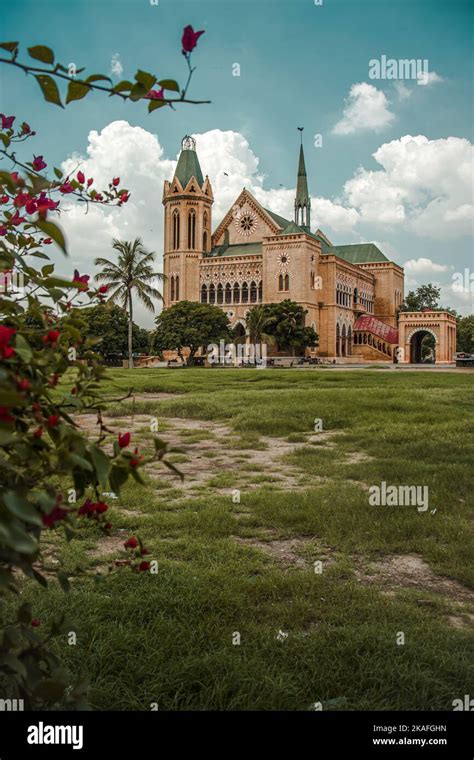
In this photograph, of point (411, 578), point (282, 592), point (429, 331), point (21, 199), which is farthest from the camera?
point (429, 331)

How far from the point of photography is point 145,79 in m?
1.52

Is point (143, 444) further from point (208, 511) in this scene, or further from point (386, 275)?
point (386, 275)

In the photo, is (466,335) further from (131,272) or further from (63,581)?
(63,581)

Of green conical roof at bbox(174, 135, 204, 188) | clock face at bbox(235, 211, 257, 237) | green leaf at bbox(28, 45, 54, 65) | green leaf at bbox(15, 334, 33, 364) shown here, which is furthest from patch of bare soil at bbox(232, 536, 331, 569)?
clock face at bbox(235, 211, 257, 237)

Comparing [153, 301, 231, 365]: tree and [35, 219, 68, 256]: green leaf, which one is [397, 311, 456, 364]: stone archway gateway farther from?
[35, 219, 68, 256]: green leaf

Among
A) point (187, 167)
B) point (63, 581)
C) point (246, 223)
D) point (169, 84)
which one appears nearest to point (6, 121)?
point (169, 84)

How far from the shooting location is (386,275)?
2936 inches

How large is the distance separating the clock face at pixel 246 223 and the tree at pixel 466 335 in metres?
32.4

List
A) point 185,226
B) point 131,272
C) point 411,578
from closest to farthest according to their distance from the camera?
point 411,578 → point 131,272 → point 185,226

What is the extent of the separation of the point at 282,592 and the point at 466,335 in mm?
84241

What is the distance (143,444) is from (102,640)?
19.6ft

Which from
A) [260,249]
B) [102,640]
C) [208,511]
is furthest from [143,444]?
[260,249]

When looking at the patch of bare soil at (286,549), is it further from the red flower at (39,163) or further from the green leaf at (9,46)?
the green leaf at (9,46)

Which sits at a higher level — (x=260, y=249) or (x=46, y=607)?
(x=260, y=249)
